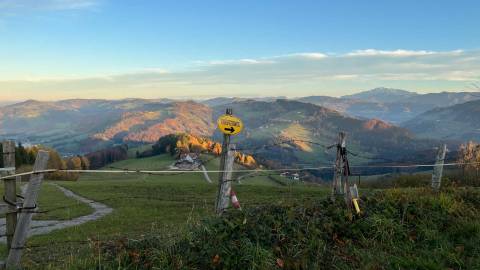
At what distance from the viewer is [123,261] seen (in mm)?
8008

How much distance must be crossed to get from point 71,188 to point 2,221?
3053 centimetres

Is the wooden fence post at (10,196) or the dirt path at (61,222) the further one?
Result: the dirt path at (61,222)

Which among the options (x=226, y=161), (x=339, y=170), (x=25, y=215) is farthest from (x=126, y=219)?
(x=339, y=170)

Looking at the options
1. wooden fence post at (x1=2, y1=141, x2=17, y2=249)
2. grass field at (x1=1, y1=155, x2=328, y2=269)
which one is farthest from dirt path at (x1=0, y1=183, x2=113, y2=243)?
wooden fence post at (x1=2, y1=141, x2=17, y2=249)

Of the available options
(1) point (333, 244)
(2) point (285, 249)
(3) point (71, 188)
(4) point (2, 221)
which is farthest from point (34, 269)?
(3) point (71, 188)

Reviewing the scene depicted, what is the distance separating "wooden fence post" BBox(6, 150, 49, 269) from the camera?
878 cm

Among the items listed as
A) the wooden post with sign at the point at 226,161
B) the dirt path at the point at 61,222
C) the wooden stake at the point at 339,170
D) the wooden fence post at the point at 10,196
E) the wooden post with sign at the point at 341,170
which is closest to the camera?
the wooden fence post at the point at 10,196

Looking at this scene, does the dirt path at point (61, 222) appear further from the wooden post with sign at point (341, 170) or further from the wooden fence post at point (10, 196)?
the wooden post with sign at point (341, 170)

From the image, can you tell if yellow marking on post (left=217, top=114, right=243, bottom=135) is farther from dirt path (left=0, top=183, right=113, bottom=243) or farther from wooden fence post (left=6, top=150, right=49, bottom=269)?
dirt path (left=0, top=183, right=113, bottom=243)

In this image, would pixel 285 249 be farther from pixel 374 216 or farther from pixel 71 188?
pixel 71 188

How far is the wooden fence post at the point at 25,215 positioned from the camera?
28.8 feet

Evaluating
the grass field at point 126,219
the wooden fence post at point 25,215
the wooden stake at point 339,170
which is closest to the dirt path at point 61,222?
the grass field at point 126,219

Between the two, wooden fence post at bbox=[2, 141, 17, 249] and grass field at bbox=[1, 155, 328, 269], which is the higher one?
wooden fence post at bbox=[2, 141, 17, 249]

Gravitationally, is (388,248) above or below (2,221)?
above
